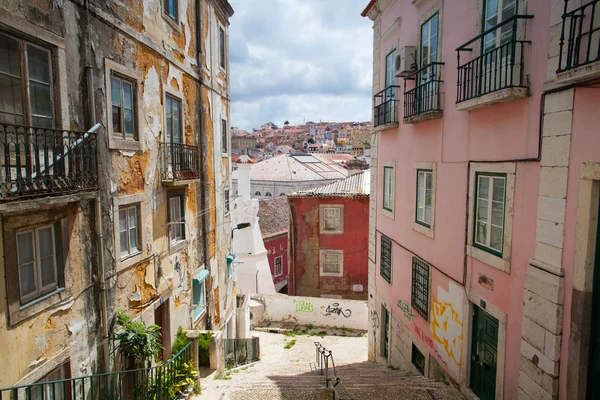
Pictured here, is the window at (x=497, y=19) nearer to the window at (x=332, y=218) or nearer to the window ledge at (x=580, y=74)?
the window ledge at (x=580, y=74)

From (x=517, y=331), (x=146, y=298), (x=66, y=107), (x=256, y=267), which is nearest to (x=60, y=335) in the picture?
(x=146, y=298)

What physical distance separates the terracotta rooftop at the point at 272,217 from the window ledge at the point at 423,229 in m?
19.7

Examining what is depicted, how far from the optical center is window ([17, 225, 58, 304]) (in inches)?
217

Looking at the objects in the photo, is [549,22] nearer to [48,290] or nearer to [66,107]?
[66,107]

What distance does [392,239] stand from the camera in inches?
460

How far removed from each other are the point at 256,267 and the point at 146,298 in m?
15.1

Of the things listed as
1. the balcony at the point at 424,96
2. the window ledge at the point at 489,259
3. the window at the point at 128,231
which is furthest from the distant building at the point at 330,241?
the window ledge at the point at 489,259

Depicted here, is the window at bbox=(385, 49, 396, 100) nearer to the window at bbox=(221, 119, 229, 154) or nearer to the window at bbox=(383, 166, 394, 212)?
the window at bbox=(383, 166, 394, 212)

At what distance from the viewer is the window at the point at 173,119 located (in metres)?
9.80

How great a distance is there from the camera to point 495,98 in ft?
19.9

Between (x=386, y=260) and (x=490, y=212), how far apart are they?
18.8 feet

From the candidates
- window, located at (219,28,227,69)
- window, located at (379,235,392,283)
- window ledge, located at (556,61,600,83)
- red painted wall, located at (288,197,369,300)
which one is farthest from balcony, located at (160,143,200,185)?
red painted wall, located at (288,197,369,300)

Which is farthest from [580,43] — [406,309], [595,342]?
[406,309]

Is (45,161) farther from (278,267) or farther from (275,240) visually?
(278,267)
